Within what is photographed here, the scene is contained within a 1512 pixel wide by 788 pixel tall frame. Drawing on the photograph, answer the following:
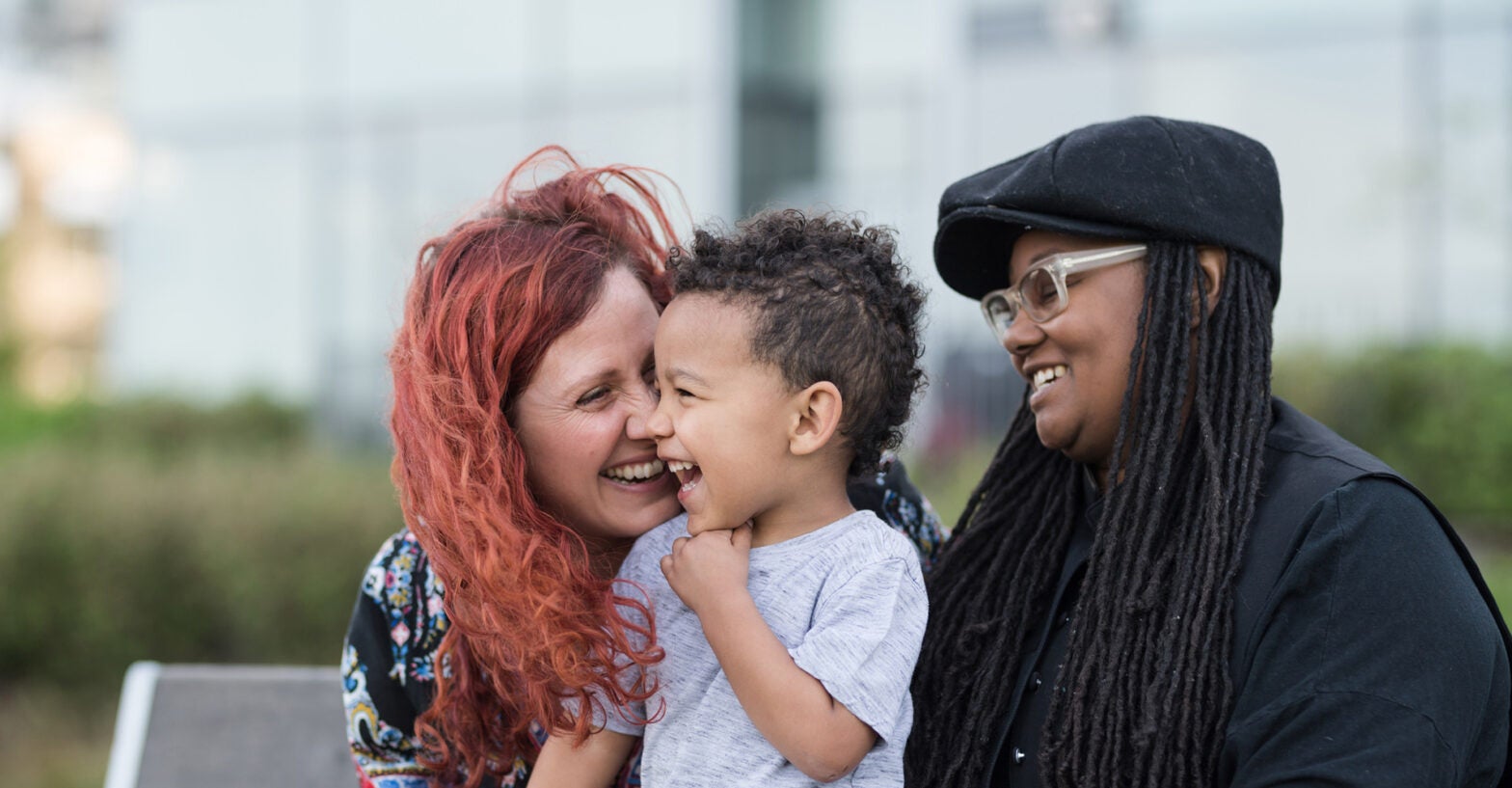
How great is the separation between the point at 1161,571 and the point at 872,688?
0.48 m

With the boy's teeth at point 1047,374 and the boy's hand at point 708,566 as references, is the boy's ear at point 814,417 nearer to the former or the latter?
the boy's hand at point 708,566

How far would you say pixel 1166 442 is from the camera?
2184 millimetres

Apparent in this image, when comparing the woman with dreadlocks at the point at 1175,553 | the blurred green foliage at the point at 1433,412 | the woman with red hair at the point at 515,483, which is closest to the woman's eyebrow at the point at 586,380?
the woman with red hair at the point at 515,483

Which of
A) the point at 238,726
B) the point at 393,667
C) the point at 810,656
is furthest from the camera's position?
the point at 238,726

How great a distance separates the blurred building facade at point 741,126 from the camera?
9.98 meters

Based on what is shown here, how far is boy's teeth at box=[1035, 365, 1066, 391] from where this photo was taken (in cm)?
228

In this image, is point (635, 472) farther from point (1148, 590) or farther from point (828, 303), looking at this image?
point (1148, 590)

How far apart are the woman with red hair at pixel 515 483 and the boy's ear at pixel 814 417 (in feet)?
1.01

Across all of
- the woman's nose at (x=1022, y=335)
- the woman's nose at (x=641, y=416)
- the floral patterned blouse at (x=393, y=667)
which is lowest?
the floral patterned blouse at (x=393, y=667)

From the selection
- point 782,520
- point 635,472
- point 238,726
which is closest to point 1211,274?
point 782,520

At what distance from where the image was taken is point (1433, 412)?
8047 mm

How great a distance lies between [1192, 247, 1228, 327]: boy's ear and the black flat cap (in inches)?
1.1

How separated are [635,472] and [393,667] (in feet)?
2.14

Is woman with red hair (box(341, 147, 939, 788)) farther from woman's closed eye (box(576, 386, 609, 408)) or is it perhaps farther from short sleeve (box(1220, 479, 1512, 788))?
short sleeve (box(1220, 479, 1512, 788))
